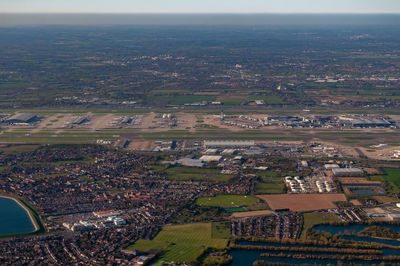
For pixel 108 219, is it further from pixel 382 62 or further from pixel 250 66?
pixel 382 62

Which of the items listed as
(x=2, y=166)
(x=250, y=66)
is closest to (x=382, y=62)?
(x=250, y=66)

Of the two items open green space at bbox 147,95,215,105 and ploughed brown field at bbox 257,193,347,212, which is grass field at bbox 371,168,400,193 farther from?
open green space at bbox 147,95,215,105

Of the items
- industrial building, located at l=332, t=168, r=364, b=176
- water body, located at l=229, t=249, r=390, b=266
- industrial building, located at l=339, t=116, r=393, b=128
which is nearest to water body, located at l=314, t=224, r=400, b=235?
water body, located at l=229, t=249, r=390, b=266

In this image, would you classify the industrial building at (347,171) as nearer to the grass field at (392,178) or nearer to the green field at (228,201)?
the grass field at (392,178)

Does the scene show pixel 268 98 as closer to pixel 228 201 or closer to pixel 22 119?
pixel 22 119

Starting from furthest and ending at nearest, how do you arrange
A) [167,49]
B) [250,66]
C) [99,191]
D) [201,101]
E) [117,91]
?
[167,49] < [250,66] < [117,91] < [201,101] < [99,191]

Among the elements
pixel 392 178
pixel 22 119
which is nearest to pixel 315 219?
pixel 392 178
